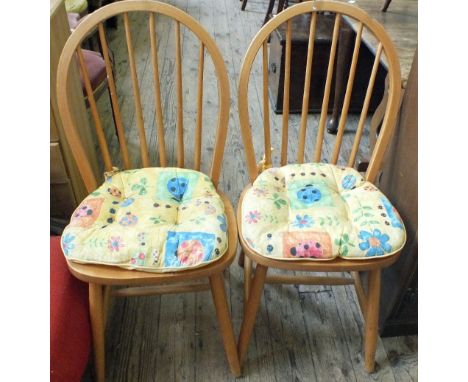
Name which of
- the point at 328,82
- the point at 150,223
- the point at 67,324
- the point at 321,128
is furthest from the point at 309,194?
the point at 67,324

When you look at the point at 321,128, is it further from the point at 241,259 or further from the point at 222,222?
the point at 241,259

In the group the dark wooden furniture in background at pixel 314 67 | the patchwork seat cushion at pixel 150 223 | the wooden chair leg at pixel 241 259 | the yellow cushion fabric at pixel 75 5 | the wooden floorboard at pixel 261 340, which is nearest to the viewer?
the patchwork seat cushion at pixel 150 223

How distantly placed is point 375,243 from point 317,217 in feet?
0.47

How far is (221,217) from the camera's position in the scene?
0.99 metres

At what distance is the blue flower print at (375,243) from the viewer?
91cm

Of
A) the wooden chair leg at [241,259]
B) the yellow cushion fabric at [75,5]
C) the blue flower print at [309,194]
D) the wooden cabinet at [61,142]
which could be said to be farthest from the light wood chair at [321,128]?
the yellow cushion fabric at [75,5]

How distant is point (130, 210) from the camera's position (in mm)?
1001

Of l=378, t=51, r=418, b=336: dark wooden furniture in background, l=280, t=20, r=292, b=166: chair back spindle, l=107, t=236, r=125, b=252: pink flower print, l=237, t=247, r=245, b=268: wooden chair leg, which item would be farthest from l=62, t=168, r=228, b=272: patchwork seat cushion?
l=378, t=51, r=418, b=336: dark wooden furniture in background

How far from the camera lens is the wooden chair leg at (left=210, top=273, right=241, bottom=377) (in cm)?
99

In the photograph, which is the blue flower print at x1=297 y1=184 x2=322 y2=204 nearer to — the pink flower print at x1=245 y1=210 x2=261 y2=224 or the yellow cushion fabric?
the pink flower print at x1=245 y1=210 x2=261 y2=224

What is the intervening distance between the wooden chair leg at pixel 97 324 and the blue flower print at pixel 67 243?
0.37 feet

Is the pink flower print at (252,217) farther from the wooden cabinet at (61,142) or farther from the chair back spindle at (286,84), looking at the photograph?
the wooden cabinet at (61,142)
